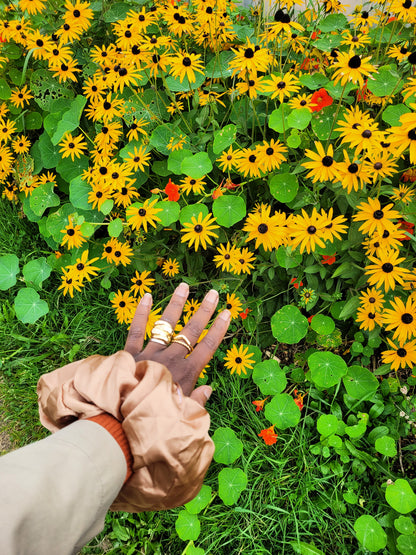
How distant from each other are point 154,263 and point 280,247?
2.52ft

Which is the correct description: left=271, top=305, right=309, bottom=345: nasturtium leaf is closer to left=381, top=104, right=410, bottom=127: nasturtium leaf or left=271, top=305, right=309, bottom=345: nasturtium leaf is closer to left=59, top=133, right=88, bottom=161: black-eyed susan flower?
left=381, top=104, right=410, bottom=127: nasturtium leaf

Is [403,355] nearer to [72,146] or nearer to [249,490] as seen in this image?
[249,490]

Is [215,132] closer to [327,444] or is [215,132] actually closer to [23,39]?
[23,39]

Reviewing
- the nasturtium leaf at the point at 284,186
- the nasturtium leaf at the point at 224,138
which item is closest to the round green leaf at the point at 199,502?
the nasturtium leaf at the point at 284,186

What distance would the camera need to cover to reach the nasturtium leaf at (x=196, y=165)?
1879 millimetres

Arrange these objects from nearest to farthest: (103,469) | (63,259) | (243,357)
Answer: (103,469) < (243,357) < (63,259)

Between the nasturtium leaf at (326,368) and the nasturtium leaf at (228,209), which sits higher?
the nasturtium leaf at (228,209)

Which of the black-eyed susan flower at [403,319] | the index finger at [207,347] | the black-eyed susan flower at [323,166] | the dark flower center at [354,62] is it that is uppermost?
the dark flower center at [354,62]

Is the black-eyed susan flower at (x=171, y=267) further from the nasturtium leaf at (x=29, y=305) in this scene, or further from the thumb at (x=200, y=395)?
the thumb at (x=200, y=395)

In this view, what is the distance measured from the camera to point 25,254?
272 centimetres

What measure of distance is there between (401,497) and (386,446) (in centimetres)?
20

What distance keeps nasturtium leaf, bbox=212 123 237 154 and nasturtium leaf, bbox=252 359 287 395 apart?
1131 millimetres

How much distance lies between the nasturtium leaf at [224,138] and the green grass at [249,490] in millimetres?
1219

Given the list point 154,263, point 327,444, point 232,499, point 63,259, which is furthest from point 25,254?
point 327,444
